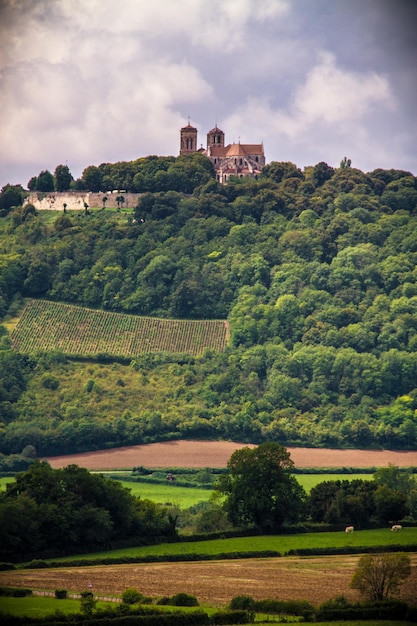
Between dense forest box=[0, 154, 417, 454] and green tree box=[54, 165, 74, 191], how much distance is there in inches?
86.3

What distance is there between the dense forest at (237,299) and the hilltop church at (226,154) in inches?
Result: 284

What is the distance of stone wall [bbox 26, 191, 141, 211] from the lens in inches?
5807

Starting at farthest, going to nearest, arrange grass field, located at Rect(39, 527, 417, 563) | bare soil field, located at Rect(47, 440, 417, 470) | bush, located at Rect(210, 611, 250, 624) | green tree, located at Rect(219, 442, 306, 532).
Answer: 1. bare soil field, located at Rect(47, 440, 417, 470)
2. green tree, located at Rect(219, 442, 306, 532)
3. grass field, located at Rect(39, 527, 417, 563)
4. bush, located at Rect(210, 611, 250, 624)

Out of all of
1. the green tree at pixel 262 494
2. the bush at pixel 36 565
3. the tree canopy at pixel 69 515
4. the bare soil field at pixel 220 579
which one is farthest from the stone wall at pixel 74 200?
the bush at pixel 36 565

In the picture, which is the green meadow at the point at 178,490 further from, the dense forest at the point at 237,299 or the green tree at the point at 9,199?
the green tree at the point at 9,199

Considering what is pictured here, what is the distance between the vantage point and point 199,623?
62219 mm

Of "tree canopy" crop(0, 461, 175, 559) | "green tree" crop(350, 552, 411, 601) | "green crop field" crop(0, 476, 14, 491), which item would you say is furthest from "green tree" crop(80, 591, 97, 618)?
"green crop field" crop(0, 476, 14, 491)

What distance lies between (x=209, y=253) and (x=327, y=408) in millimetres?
23933

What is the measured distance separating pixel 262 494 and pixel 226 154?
78939mm

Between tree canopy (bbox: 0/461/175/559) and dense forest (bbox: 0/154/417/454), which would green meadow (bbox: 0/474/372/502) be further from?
tree canopy (bbox: 0/461/175/559)

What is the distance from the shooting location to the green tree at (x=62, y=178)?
150 m

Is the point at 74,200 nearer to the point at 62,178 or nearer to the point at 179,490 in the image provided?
the point at 62,178

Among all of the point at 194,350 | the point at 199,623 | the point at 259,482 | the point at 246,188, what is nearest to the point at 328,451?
the point at 194,350

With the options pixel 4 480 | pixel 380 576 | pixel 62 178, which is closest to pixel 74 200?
pixel 62 178
